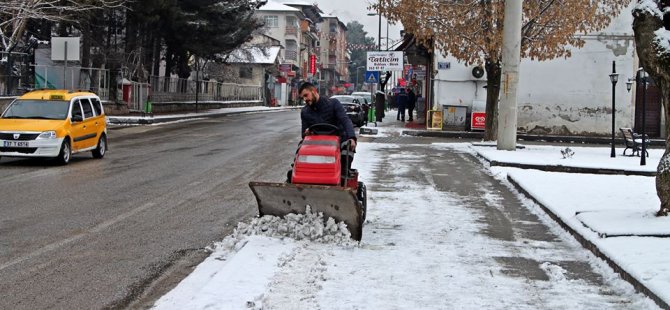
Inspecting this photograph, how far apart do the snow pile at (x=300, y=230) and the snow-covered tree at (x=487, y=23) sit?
16399mm

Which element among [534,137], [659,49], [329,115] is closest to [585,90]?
[534,137]

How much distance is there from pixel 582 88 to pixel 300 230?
25.3 meters

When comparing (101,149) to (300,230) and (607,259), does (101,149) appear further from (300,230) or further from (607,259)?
(607,259)

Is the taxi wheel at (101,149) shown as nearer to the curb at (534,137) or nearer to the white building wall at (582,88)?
the curb at (534,137)

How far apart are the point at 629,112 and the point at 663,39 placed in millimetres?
22805

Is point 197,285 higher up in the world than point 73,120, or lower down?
lower down

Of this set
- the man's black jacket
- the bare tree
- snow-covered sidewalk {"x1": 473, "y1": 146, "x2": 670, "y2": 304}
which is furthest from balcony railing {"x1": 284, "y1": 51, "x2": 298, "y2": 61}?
the man's black jacket

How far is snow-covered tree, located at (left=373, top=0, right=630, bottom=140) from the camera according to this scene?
914 inches

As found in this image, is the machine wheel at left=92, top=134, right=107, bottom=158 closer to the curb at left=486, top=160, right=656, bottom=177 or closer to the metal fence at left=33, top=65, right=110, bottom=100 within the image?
the curb at left=486, top=160, right=656, bottom=177

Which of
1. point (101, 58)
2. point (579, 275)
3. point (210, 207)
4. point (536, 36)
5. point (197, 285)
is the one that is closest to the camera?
point (197, 285)

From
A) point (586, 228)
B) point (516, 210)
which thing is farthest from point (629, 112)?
point (586, 228)

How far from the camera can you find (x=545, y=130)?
101ft

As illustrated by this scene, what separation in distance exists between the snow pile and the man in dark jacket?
31.9 inches

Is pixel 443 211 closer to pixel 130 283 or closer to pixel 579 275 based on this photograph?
pixel 579 275
